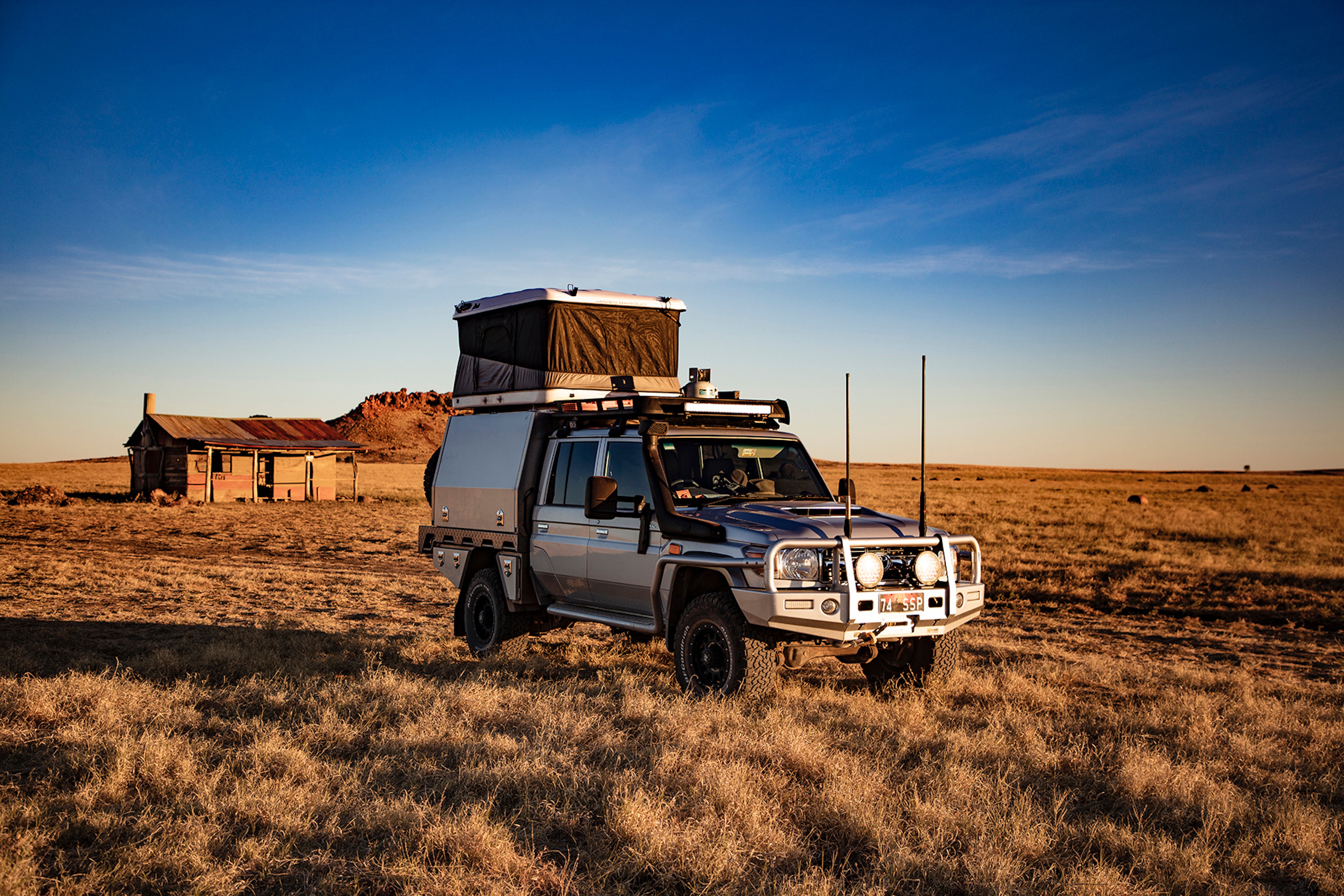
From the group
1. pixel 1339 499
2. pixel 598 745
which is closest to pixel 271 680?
pixel 598 745

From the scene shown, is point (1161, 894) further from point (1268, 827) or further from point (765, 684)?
point (765, 684)

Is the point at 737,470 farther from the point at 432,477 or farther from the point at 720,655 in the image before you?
the point at 432,477

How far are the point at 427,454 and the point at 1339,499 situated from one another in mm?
139043

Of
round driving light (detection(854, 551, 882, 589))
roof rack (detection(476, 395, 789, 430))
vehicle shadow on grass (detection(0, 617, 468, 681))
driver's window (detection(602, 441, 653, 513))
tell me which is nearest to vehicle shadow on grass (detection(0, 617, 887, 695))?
vehicle shadow on grass (detection(0, 617, 468, 681))

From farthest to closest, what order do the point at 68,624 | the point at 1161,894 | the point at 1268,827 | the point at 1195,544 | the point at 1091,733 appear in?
the point at 1195,544 → the point at 68,624 → the point at 1091,733 → the point at 1268,827 → the point at 1161,894

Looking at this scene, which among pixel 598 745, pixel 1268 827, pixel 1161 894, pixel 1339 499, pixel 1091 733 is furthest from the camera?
pixel 1339 499

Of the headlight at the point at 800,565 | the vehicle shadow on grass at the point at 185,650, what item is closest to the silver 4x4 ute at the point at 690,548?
the headlight at the point at 800,565

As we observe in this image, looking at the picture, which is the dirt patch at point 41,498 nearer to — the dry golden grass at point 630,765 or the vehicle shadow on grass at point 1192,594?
the dry golden grass at point 630,765

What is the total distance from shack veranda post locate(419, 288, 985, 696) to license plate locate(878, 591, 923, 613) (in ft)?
0.05

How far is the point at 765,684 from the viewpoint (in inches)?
292

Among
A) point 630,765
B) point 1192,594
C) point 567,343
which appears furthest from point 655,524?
point 1192,594

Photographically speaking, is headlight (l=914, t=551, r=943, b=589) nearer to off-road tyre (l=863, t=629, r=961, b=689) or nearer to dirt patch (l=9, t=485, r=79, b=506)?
off-road tyre (l=863, t=629, r=961, b=689)

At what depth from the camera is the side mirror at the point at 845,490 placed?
→ 7.88m

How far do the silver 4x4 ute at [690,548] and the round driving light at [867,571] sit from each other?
0.01 metres
